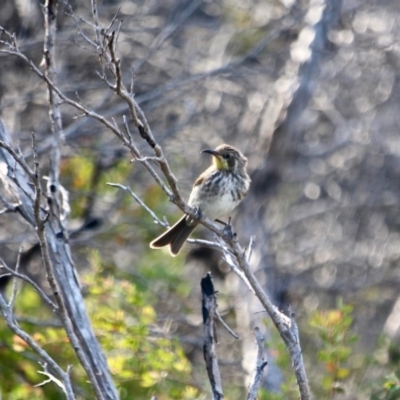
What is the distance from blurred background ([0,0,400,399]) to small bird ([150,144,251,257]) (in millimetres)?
939

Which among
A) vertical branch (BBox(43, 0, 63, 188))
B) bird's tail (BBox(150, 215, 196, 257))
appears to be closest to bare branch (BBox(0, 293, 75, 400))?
vertical branch (BBox(43, 0, 63, 188))

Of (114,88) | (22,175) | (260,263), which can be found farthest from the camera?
(260,263)

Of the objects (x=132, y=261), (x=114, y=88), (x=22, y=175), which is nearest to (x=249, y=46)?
(x=132, y=261)

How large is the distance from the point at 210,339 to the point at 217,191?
7.28 ft

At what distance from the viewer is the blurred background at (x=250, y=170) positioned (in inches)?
305

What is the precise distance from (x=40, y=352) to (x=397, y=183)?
731cm

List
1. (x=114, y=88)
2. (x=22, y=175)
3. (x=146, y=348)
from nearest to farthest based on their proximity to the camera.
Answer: (x=114, y=88) → (x=22, y=175) → (x=146, y=348)

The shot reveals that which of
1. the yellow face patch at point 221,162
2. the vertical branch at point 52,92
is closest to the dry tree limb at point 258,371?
the vertical branch at point 52,92

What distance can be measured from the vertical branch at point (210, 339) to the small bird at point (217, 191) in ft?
6.26

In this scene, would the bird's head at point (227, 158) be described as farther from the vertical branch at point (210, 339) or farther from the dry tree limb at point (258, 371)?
the dry tree limb at point (258, 371)

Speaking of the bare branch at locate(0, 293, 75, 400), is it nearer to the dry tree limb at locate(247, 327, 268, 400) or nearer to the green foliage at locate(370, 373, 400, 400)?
the dry tree limb at locate(247, 327, 268, 400)

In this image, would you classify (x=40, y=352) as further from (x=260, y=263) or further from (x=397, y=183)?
(x=397, y=183)

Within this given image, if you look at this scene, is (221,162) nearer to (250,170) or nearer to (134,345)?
(134,345)

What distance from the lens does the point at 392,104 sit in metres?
10.8
